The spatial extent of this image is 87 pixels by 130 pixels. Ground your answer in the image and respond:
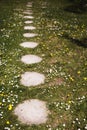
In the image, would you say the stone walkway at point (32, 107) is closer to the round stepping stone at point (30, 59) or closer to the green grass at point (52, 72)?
the round stepping stone at point (30, 59)

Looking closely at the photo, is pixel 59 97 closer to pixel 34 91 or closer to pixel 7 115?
pixel 34 91

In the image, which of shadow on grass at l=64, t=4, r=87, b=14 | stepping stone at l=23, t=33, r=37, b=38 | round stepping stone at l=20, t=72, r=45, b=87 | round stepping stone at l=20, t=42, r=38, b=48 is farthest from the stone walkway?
shadow on grass at l=64, t=4, r=87, b=14

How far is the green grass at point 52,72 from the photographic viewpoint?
31.2 feet

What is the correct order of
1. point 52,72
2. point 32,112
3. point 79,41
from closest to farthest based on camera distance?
1. point 32,112
2. point 52,72
3. point 79,41

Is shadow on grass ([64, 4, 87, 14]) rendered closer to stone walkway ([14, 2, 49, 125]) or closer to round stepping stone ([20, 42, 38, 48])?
round stepping stone ([20, 42, 38, 48])

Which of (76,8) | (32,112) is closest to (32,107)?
(32,112)

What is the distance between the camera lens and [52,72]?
43.5ft

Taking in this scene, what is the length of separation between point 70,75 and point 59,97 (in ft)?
7.80

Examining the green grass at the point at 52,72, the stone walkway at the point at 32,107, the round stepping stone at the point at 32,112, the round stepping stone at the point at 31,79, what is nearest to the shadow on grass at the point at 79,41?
the green grass at the point at 52,72

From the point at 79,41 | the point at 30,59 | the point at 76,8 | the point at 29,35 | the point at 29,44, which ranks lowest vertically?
the point at 76,8

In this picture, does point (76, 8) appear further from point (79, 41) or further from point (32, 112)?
point (32, 112)

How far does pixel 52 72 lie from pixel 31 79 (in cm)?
142

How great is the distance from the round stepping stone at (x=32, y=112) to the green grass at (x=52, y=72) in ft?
0.65

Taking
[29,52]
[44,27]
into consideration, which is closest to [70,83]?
[29,52]
